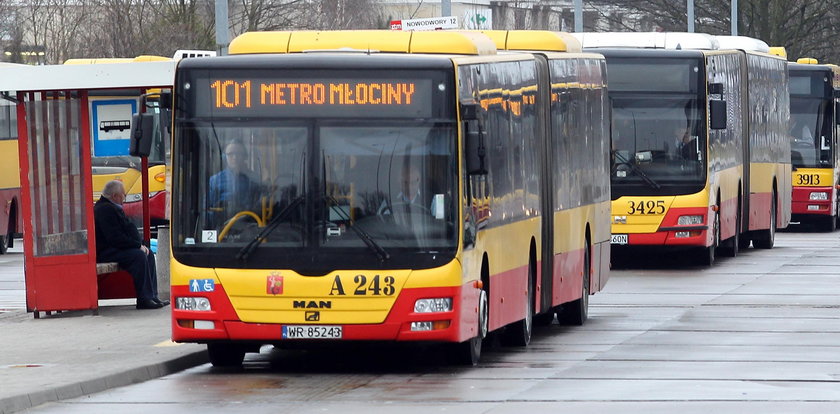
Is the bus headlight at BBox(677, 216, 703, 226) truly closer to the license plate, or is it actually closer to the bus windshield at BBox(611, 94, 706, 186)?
the bus windshield at BBox(611, 94, 706, 186)

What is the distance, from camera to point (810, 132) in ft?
130

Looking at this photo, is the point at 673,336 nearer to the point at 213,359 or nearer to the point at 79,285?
the point at 213,359

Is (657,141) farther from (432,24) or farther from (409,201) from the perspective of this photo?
(409,201)

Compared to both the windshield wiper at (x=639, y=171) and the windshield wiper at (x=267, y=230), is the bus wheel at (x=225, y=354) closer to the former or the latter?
the windshield wiper at (x=267, y=230)

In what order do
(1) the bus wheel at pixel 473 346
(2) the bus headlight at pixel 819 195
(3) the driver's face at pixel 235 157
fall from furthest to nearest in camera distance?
(2) the bus headlight at pixel 819 195 → (1) the bus wheel at pixel 473 346 → (3) the driver's face at pixel 235 157

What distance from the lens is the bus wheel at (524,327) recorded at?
1683 cm

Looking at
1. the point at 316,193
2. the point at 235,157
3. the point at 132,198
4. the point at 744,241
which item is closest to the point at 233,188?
the point at 235,157

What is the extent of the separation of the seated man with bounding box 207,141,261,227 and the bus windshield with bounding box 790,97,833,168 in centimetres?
2656

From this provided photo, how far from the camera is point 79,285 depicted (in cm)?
1944

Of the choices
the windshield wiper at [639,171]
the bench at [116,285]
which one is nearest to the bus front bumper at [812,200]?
the windshield wiper at [639,171]

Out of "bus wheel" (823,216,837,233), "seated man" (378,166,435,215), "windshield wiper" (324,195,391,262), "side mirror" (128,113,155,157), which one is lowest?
"bus wheel" (823,216,837,233)

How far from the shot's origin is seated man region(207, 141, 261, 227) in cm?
1434

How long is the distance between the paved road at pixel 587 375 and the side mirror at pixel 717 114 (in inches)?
226

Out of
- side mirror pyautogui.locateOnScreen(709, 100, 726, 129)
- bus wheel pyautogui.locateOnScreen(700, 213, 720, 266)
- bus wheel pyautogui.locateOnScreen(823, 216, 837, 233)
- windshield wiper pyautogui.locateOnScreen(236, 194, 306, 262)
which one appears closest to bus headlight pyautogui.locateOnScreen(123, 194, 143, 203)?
bus wheel pyautogui.locateOnScreen(700, 213, 720, 266)
